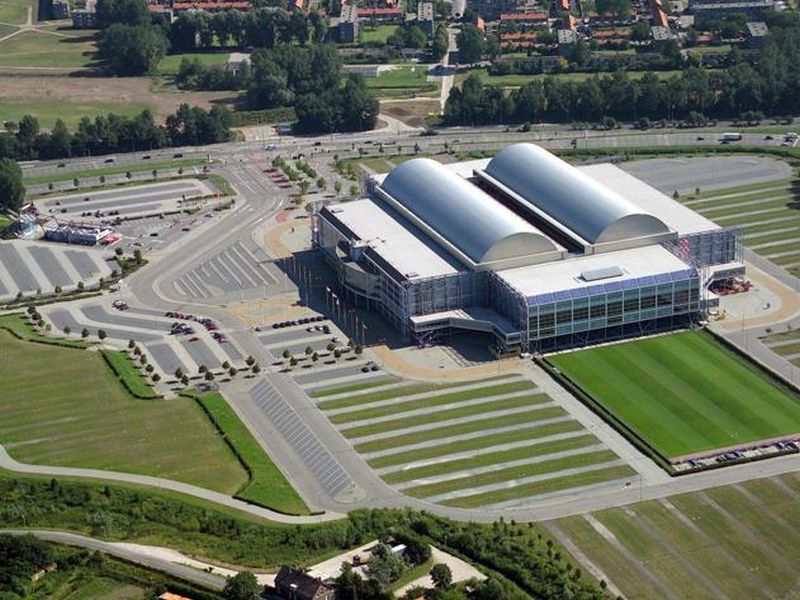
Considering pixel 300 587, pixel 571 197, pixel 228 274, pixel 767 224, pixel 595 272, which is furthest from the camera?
pixel 767 224

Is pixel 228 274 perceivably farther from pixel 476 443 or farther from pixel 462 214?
pixel 476 443

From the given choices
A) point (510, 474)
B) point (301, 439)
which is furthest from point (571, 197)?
point (510, 474)

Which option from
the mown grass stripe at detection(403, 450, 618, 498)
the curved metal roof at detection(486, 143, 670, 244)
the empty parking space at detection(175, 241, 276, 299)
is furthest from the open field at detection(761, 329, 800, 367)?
the empty parking space at detection(175, 241, 276, 299)

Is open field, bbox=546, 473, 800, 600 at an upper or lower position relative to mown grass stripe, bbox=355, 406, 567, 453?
lower

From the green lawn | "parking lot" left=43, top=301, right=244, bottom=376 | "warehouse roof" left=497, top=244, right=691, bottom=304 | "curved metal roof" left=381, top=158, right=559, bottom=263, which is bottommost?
the green lawn

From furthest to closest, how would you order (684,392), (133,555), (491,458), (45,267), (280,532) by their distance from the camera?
1. (45,267)
2. (684,392)
3. (491,458)
4. (280,532)
5. (133,555)

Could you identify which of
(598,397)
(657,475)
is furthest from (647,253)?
(657,475)

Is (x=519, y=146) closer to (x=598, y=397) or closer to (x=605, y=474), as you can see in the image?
(x=598, y=397)

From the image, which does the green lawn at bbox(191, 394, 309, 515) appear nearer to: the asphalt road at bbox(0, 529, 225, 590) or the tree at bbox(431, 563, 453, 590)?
the asphalt road at bbox(0, 529, 225, 590)
